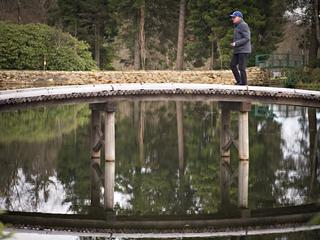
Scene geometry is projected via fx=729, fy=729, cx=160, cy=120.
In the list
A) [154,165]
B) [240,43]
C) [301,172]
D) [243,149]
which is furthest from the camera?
[154,165]

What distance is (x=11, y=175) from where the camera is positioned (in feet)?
52.4

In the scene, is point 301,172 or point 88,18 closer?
point 301,172

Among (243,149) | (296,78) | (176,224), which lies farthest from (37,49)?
(176,224)

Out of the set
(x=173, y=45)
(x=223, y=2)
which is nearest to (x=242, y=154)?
(x=223, y=2)

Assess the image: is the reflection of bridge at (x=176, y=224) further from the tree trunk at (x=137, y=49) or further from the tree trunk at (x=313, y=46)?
the tree trunk at (x=137, y=49)

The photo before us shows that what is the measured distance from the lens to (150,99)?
639 inches

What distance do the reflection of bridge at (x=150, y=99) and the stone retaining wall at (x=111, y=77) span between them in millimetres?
16996

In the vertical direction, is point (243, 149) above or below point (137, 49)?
below

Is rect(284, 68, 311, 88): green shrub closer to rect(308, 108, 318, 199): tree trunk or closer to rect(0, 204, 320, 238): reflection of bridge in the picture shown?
rect(308, 108, 318, 199): tree trunk

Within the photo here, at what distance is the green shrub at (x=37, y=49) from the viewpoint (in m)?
35.3

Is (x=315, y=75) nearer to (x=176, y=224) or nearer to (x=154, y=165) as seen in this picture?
(x=154, y=165)

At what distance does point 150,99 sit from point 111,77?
19.7 metres

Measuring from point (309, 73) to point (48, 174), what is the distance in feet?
72.9

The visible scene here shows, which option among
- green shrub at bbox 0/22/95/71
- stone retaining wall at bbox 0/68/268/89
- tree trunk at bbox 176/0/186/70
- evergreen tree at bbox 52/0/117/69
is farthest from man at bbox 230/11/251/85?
evergreen tree at bbox 52/0/117/69
